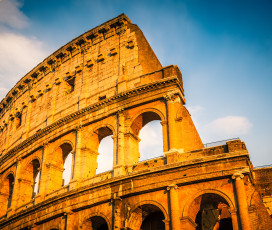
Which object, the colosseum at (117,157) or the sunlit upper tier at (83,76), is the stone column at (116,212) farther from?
the sunlit upper tier at (83,76)

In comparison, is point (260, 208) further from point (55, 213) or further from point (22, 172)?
point (22, 172)

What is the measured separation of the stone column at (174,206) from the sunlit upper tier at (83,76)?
6233 millimetres

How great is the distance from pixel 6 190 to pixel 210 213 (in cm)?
1473

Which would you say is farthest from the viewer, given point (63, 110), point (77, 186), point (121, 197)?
point (63, 110)

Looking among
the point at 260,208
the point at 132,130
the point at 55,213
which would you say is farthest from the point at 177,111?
the point at 55,213

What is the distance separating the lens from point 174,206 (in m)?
15.6

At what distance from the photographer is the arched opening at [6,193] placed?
24341 millimetres

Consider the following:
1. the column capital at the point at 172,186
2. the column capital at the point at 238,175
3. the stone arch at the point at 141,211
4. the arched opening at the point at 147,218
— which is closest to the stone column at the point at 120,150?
the stone arch at the point at 141,211

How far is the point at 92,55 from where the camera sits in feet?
78.7

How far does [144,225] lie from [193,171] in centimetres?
384

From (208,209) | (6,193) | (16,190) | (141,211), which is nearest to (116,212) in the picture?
(141,211)

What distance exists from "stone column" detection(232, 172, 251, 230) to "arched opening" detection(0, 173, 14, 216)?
15601 mm

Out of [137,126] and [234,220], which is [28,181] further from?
[234,220]

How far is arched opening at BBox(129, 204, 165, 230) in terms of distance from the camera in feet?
54.9
